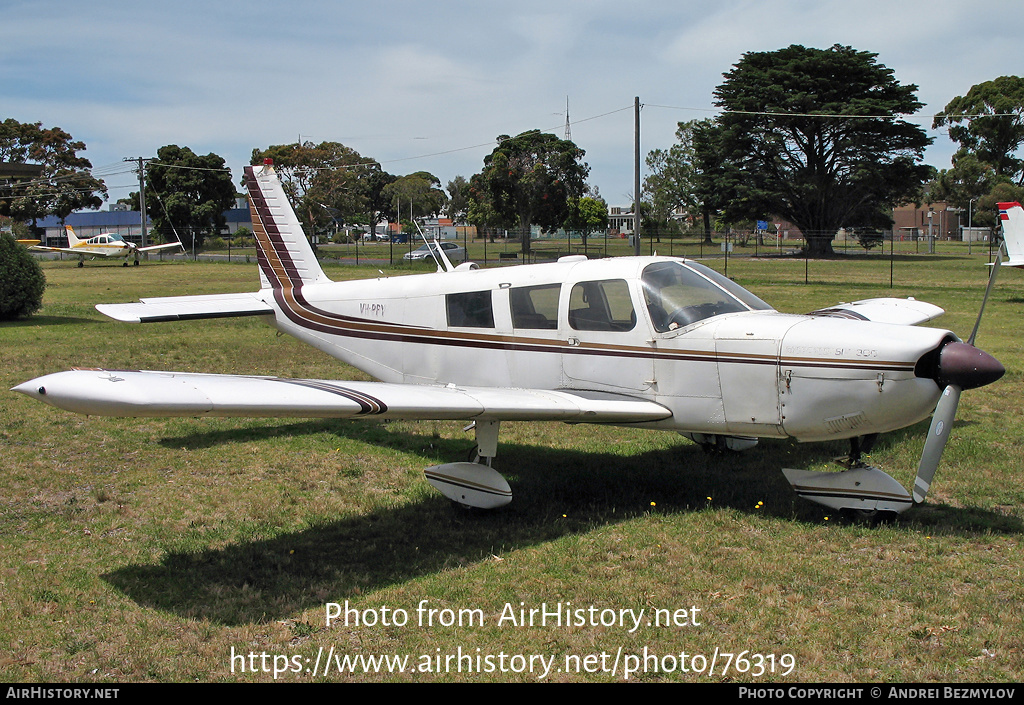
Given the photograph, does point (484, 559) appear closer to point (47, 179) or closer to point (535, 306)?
point (535, 306)

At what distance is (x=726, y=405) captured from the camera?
7078 mm

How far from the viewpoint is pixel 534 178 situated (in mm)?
63375

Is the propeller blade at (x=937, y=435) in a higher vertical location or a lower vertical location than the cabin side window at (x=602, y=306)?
lower

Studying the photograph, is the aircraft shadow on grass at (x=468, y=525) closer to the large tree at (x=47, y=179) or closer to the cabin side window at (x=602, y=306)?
the cabin side window at (x=602, y=306)

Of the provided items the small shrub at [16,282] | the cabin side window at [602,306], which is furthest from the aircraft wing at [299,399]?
the small shrub at [16,282]

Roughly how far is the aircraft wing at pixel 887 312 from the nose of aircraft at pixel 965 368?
3.07 metres

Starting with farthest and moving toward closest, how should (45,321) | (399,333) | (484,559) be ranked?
(45,321) → (399,333) → (484,559)

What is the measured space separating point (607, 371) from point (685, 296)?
3.30 ft

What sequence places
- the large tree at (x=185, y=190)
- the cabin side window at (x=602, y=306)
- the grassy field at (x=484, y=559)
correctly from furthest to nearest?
1. the large tree at (x=185, y=190)
2. the cabin side window at (x=602, y=306)
3. the grassy field at (x=484, y=559)

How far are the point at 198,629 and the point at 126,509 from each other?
2862mm

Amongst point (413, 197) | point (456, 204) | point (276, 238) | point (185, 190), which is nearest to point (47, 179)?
point (185, 190)

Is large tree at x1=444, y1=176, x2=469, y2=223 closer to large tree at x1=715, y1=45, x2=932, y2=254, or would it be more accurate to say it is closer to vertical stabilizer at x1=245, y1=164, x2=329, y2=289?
large tree at x1=715, y1=45, x2=932, y2=254

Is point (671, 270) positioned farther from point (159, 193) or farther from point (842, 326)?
point (159, 193)

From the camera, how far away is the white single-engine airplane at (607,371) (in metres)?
6.06
